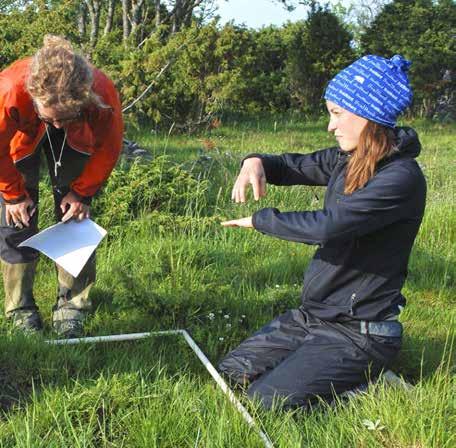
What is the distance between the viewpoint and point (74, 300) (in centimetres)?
340

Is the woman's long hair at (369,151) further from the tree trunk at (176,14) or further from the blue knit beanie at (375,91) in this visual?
the tree trunk at (176,14)

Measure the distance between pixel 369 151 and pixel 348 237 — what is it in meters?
0.36

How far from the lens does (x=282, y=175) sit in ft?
10.0

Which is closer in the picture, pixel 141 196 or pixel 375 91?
pixel 375 91

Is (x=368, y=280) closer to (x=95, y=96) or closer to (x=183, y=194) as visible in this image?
(x=95, y=96)

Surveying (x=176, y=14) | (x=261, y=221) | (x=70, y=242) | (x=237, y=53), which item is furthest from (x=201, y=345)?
(x=176, y=14)

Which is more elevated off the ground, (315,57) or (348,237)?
(315,57)

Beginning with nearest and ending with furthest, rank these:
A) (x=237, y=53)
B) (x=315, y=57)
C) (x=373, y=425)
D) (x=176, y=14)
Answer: (x=373, y=425) → (x=237, y=53) → (x=176, y=14) → (x=315, y=57)

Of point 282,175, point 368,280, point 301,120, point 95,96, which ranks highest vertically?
point 95,96

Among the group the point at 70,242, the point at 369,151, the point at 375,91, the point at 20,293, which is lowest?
the point at 20,293

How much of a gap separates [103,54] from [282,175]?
528cm

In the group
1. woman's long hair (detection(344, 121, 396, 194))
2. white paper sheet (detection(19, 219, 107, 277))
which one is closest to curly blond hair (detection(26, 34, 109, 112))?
white paper sheet (detection(19, 219, 107, 277))

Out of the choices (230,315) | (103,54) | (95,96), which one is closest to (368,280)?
(230,315)

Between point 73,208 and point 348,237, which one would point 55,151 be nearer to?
point 73,208
